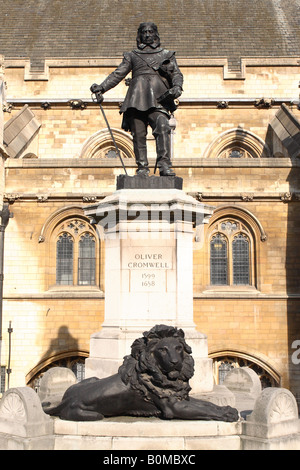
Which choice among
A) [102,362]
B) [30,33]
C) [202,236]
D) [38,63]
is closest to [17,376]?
[202,236]

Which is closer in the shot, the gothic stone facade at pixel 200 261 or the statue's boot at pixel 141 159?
the statue's boot at pixel 141 159

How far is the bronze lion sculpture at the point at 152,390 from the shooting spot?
6.33 metres

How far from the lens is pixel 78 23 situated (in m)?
26.3

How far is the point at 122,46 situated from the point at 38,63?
11.5 ft

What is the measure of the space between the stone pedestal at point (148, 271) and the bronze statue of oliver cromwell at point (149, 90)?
0.66 meters

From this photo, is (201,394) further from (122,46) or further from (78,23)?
(78,23)

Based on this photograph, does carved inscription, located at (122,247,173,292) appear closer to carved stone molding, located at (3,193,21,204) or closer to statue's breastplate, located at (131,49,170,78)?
statue's breastplate, located at (131,49,170,78)

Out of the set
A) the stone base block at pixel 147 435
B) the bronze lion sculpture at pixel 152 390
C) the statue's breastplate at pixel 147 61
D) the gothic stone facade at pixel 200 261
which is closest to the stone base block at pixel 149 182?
the statue's breastplate at pixel 147 61

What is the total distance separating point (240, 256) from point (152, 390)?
11684 millimetres

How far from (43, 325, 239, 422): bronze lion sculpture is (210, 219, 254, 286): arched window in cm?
1113

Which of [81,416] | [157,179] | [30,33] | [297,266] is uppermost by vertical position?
[30,33]

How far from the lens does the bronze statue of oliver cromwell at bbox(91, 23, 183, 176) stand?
811 cm

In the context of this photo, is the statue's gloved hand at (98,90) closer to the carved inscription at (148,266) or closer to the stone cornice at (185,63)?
the carved inscription at (148,266)

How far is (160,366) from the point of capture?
6395mm
